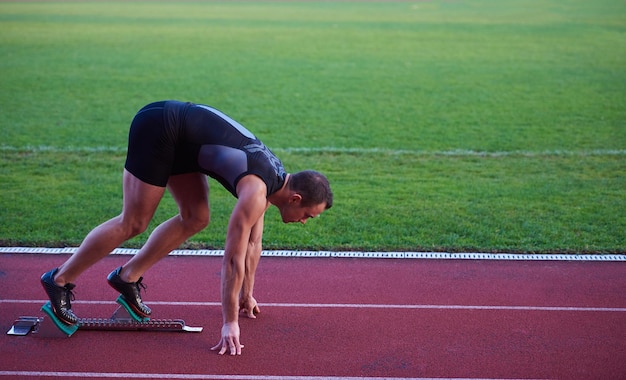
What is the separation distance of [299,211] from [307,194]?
0.47ft

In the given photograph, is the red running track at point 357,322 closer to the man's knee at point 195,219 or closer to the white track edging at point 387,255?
the white track edging at point 387,255

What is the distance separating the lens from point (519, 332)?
5.85m

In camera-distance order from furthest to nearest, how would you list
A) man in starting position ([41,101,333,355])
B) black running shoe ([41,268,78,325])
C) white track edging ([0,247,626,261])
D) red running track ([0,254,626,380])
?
white track edging ([0,247,626,261])
black running shoe ([41,268,78,325])
red running track ([0,254,626,380])
man in starting position ([41,101,333,355])

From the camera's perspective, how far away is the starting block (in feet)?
18.6

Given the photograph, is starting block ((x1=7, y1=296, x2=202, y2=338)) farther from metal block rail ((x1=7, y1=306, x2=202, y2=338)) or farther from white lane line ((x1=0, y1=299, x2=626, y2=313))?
white lane line ((x1=0, y1=299, x2=626, y2=313))

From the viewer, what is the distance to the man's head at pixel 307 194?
5293 mm

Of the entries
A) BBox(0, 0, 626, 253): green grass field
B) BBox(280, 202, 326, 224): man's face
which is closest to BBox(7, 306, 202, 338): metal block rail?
BBox(280, 202, 326, 224): man's face

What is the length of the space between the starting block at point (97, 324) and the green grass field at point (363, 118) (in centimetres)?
209

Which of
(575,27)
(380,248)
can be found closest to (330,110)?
(380,248)

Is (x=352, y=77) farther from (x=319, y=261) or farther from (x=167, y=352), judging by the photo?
(x=167, y=352)

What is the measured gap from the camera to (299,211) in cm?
538

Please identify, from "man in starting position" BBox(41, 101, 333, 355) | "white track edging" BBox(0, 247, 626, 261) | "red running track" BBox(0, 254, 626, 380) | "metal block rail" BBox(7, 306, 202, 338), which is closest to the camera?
"man in starting position" BBox(41, 101, 333, 355)

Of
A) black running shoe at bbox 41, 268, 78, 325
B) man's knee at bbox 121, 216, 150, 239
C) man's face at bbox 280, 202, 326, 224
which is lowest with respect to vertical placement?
black running shoe at bbox 41, 268, 78, 325

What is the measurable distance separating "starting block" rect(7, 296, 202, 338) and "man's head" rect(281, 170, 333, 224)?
1179 mm
